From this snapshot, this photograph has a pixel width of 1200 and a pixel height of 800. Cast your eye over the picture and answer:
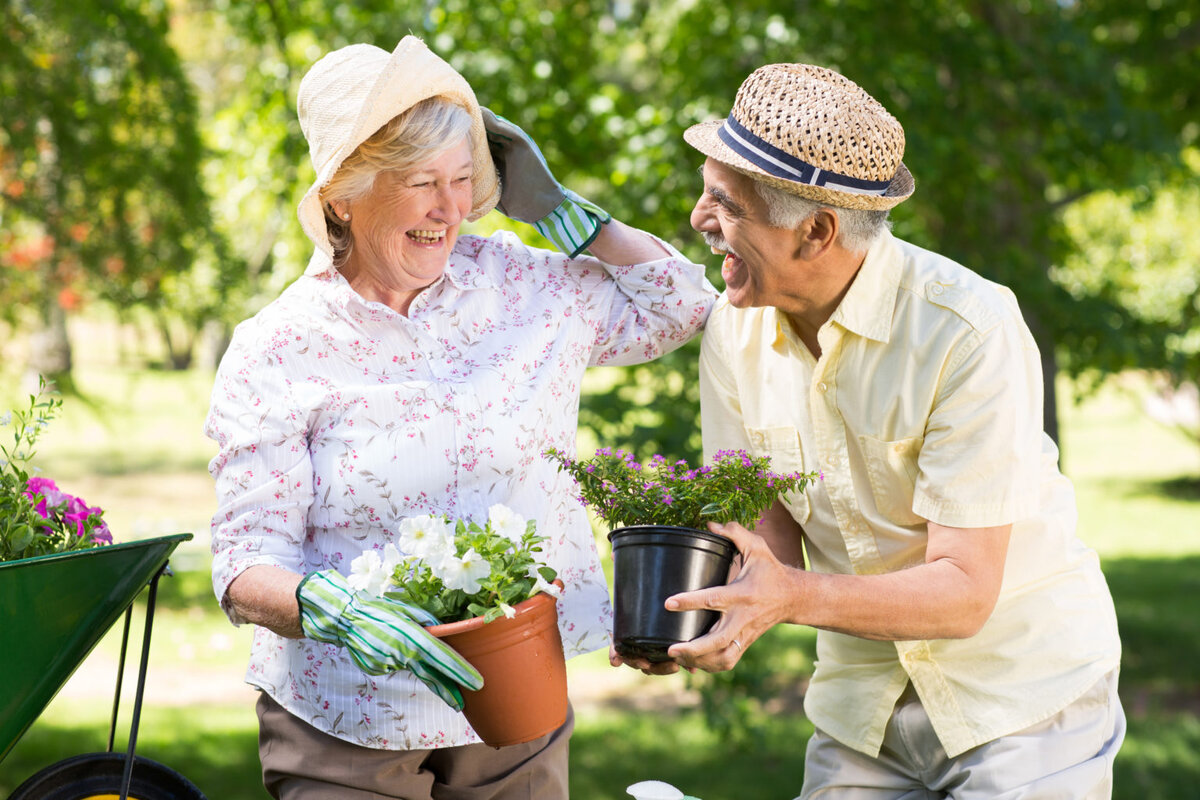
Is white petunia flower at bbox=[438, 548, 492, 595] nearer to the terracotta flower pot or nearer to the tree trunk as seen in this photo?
the terracotta flower pot

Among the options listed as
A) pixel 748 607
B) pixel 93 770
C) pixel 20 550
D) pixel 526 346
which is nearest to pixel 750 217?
pixel 526 346

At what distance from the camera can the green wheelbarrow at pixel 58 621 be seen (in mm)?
1810

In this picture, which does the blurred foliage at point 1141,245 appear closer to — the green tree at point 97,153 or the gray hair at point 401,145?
the green tree at point 97,153

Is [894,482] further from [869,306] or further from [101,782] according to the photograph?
[101,782]

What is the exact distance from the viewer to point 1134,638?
8.73 metres

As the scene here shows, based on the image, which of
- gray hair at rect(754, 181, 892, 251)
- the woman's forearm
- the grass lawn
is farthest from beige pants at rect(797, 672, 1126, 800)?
the grass lawn

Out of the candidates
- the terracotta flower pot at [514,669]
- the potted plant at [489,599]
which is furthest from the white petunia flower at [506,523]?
the terracotta flower pot at [514,669]

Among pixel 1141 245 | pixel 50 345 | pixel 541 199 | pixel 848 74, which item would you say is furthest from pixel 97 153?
pixel 1141 245

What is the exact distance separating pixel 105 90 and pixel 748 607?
4.93 meters

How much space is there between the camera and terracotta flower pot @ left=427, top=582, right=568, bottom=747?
1855 millimetres

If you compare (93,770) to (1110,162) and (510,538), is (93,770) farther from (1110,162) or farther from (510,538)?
(1110,162)

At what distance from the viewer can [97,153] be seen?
5.62m

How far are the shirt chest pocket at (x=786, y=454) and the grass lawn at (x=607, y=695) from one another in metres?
2.05

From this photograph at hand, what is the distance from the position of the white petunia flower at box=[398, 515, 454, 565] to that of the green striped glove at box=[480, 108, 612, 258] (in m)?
0.82
